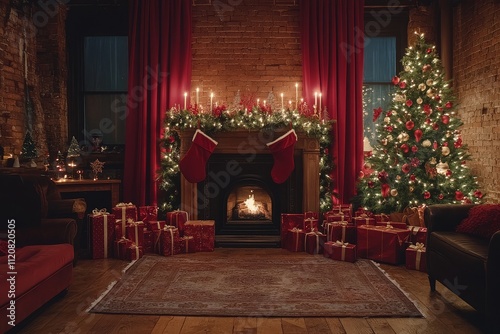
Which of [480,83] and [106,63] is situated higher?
[106,63]

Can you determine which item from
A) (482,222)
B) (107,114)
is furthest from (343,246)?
(107,114)

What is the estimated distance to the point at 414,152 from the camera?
221 inches

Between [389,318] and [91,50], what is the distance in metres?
5.54

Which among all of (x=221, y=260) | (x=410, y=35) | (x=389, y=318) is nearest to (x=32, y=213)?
(x=221, y=260)

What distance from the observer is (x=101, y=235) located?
500 cm

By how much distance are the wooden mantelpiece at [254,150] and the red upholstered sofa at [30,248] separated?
6.14ft

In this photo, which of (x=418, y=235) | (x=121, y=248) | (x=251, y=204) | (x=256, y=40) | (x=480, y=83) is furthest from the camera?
(x=256, y=40)

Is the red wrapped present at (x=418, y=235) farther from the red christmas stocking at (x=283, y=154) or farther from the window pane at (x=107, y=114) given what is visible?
the window pane at (x=107, y=114)

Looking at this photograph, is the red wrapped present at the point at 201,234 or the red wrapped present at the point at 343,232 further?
the red wrapped present at the point at 201,234

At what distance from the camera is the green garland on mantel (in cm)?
559

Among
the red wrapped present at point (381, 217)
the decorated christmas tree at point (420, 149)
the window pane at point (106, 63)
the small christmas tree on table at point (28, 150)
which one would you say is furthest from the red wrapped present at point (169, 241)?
the window pane at point (106, 63)

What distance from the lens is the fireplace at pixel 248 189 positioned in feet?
18.6

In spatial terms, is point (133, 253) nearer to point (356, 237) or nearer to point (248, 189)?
point (248, 189)

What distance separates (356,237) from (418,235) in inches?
28.3
